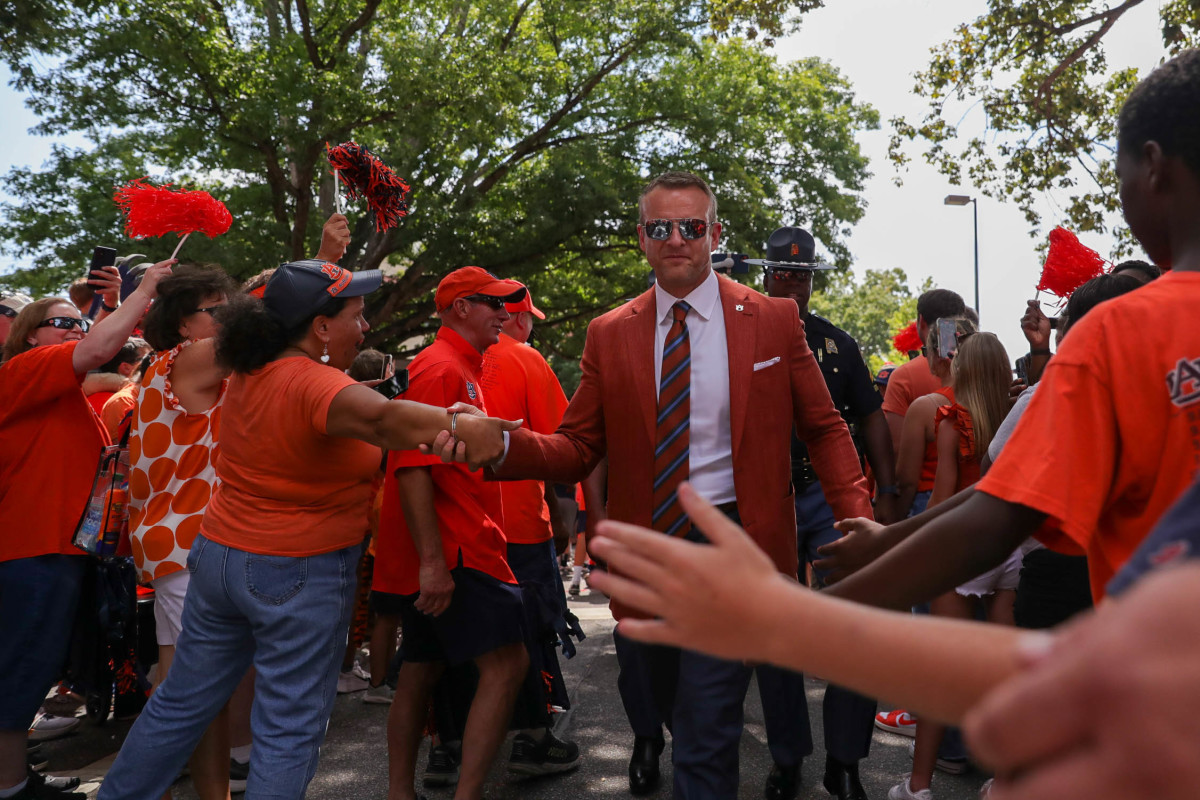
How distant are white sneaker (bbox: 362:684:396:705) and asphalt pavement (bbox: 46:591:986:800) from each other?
4 cm

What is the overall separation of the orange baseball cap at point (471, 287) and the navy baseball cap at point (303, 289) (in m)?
1.08

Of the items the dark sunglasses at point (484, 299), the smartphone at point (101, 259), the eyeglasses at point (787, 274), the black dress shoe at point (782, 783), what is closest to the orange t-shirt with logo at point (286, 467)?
the dark sunglasses at point (484, 299)

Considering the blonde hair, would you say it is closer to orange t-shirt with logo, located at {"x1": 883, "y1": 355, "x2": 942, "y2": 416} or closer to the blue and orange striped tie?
orange t-shirt with logo, located at {"x1": 883, "y1": 355, "x2": 942, "y2": 416}

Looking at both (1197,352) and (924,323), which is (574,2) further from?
(1197,352)

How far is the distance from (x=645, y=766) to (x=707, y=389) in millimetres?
2150

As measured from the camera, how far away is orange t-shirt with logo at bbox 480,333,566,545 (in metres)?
5.16

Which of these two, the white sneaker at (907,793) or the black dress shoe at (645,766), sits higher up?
the black dress shoe at (645,766)

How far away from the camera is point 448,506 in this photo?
4223 millimetres

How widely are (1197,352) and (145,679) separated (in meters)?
4.75

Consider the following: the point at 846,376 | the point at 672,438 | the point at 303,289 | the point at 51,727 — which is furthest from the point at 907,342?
the point at 51,727

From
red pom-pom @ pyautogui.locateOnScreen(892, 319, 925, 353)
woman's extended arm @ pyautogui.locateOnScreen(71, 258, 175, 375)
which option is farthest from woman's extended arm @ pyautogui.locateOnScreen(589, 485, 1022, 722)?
red pom-pom @ pyautogui.locateOnScreen(892, 319, 925, 353)

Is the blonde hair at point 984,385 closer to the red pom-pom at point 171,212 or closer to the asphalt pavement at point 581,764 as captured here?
the asphalt pavement at point 581,764

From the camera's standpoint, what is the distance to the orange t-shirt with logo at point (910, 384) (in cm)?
604

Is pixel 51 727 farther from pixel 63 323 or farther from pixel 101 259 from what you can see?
pixel 101 259
